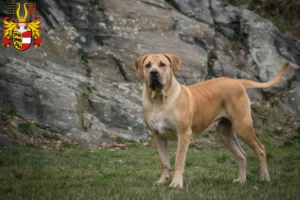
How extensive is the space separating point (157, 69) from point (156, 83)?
7.6 inches

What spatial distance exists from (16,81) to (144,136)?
3407 mm

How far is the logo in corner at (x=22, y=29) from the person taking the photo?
1225 cm

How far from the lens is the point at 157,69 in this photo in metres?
6.16

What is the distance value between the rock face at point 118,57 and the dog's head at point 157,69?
464 cm

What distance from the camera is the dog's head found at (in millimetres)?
6121

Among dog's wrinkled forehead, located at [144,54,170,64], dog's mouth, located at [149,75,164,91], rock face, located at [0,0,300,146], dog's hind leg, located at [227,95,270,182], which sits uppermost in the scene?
dog's wrinkled forehead, located at [144,54,170,64]

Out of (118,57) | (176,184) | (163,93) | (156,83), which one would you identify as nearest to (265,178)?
(176,184)

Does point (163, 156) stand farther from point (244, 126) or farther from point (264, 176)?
point (264, 176)

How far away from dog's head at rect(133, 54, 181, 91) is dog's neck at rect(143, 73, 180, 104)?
0.06m

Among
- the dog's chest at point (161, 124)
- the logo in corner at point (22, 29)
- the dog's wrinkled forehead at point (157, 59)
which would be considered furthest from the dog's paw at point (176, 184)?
the logo in corner at point (22, 29)

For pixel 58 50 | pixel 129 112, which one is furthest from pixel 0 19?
pixel 129 112

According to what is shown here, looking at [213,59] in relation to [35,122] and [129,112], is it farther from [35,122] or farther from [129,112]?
[35,122]

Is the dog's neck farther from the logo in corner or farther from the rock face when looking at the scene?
the logo in corner

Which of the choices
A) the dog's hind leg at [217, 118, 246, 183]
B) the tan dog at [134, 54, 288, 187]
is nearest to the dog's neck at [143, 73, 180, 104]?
the tan dog at [134, 54, 288, 187]
